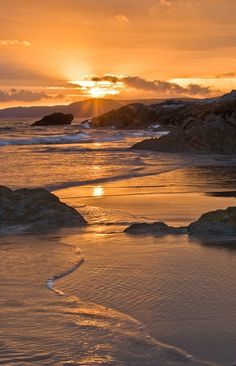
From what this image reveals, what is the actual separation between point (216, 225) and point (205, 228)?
5.9 inches

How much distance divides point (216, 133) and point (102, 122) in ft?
235

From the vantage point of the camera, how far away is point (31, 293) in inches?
217

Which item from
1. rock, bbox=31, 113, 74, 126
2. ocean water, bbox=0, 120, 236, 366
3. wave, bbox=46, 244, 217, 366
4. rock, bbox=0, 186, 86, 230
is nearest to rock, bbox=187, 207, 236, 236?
ocean water, bbox=0, 120, 236, 366

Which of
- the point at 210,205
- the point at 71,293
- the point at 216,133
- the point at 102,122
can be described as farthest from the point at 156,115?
the point at 71,293

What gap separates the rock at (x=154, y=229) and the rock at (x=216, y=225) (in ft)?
0.55

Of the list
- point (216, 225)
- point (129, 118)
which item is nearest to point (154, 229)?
point (216, 225)

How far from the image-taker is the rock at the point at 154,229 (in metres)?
8.20

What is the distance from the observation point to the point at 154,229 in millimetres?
8273

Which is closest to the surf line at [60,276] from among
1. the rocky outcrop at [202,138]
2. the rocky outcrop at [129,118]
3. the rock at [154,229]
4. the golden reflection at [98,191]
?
the rock at [154,229]

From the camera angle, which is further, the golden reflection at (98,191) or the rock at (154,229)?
the golden reflection at (98,191)

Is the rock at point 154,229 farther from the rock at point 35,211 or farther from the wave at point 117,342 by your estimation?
the wave at point 117,342

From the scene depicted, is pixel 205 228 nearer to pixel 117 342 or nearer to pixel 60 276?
pixel 60 276

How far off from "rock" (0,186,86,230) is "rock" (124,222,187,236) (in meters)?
1.05

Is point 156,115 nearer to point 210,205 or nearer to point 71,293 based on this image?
point 210,205
